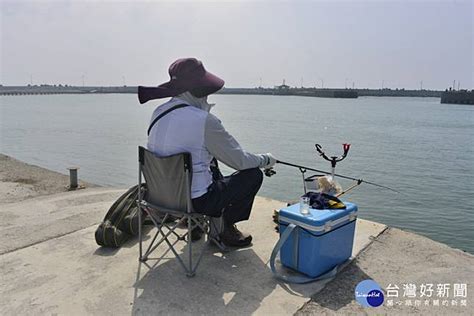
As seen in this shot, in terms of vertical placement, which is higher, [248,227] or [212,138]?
[212,138]

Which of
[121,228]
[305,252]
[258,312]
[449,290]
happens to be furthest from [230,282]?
[449,290]

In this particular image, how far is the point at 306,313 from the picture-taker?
2176 mm

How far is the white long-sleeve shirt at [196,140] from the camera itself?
2395 millimetres

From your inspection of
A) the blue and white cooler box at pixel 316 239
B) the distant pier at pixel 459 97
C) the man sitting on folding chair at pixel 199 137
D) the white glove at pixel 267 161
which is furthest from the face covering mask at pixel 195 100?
the distant pier at pixel 459 97

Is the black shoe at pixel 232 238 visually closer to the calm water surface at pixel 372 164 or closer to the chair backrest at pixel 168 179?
the chair backrest at pixel 168 179

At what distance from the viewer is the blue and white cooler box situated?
2.43 metres

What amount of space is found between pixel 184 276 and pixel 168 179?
0.66 metres

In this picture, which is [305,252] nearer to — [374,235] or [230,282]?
[230,282]

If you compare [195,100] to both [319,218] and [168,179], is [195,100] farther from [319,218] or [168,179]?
[319,218]

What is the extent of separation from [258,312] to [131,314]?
70 cm

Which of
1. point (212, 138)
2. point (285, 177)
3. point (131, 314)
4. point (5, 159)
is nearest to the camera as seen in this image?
point (131, 314)

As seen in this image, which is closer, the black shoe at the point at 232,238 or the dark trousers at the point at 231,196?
the dark trousers at the point at 231,196

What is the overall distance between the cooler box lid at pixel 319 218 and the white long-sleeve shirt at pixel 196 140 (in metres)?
0.45

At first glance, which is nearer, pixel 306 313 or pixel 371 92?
pixel 306 313
